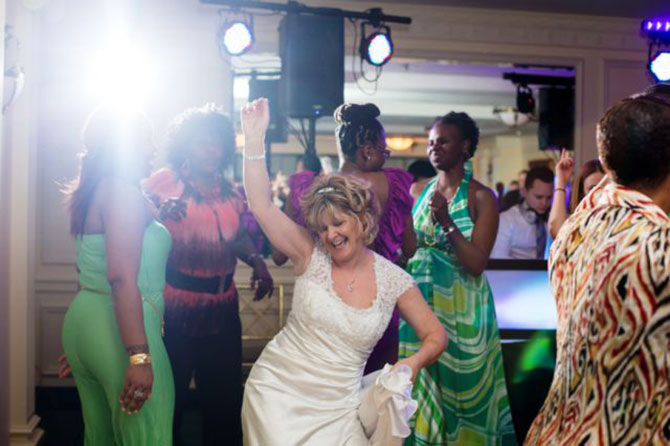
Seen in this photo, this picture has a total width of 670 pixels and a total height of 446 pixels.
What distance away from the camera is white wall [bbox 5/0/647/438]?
367 cm

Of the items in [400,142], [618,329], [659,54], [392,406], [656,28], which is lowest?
[392,406]

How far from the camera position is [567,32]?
249 inches

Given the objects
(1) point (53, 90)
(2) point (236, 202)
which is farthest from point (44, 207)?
(2) point (236, 202)

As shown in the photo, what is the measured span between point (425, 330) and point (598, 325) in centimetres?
83

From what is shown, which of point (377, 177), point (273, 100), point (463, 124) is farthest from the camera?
point (273, 100)

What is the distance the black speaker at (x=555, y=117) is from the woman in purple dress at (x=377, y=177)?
4.27 metres

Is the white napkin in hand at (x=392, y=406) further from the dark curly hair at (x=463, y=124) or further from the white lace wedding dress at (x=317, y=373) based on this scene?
the dark curly hair at (x=463, y=124)

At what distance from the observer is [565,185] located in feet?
9.20

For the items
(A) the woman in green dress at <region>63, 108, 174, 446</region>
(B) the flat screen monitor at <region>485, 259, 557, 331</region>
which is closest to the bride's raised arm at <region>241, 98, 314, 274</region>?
(A) the woman in green dress at <region>63, 108, 174, 446</region>

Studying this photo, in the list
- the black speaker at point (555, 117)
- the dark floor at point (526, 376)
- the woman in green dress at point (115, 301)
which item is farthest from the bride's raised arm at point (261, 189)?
the black speaker at point (555, 117)

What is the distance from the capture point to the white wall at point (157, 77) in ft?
12.0

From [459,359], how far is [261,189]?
1448mm

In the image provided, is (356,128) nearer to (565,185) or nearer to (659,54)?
(565,185)

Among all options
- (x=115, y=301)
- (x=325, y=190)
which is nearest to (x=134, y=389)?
(x=115, y=301)
